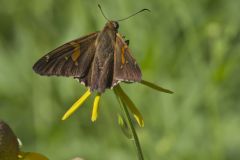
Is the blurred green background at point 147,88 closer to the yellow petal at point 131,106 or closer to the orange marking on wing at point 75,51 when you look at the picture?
the orange marking on wing at point 75,51

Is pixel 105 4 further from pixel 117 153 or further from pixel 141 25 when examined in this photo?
pixel 117 153

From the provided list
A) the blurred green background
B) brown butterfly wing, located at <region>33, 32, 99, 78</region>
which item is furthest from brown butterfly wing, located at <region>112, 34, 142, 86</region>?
the blurred green background

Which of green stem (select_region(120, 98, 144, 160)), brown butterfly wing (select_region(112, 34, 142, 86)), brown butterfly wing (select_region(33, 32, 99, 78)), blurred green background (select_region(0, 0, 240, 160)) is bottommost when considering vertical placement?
blurred green background (select_region(0, 0, 240, 160))

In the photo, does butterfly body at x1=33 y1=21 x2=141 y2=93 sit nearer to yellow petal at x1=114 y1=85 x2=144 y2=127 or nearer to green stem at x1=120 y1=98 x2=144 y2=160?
yellow petal at x1=114 y1=85 x2=144 y2=127

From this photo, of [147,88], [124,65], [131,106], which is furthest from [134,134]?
[147,88]

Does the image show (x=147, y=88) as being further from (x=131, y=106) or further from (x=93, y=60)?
(x=131, y=106)

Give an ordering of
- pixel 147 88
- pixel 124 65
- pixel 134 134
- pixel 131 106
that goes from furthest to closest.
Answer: pixel 147 88 < pixel 124 65 < pixel 131 106 < pixel 134 134
